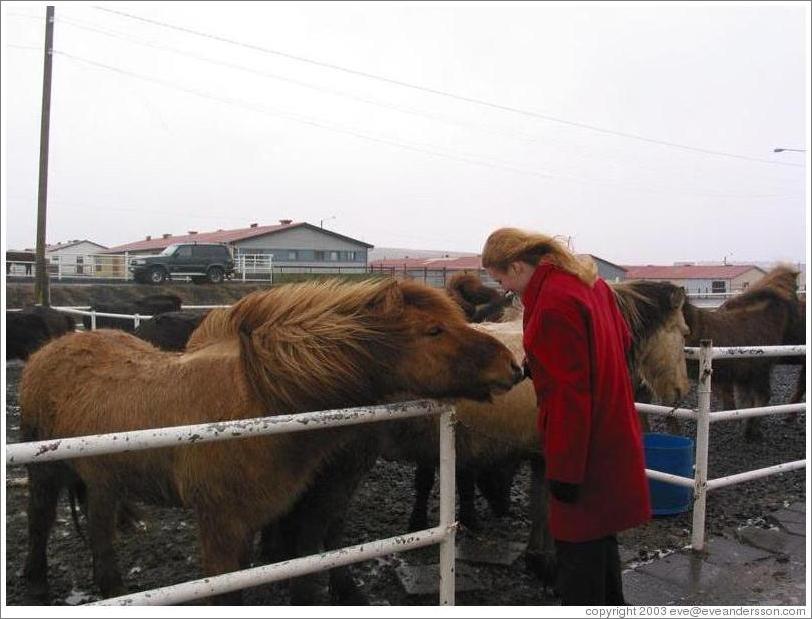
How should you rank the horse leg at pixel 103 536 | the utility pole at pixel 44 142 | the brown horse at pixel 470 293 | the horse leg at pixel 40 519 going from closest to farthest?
1. the horse leg at pixel 103 536
2. the horse leg at pixel 40 519
3. the brown horse at pixel 470 293
4. the utility pole at pixel 44 142

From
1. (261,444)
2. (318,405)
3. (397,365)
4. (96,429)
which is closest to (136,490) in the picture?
(96,429)

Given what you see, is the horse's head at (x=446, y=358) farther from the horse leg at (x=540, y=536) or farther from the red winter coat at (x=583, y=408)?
the horse leg at (x=540, y=536)

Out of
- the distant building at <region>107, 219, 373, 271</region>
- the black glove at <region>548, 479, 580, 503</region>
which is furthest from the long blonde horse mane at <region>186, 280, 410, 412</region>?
the distant building at <region>107, 219, 373, 271</region>

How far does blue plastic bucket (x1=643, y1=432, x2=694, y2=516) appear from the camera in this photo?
191 inches

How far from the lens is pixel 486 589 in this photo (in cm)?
384

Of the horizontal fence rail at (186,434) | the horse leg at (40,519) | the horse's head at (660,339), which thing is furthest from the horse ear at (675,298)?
the horse leg at (40,519)

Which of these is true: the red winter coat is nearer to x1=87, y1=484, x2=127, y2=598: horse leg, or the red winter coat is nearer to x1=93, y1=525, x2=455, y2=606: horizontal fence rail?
x1=93, y1=525, x2=455, y2=606: horizontal fence rail

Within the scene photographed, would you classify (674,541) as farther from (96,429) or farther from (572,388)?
(96,429)

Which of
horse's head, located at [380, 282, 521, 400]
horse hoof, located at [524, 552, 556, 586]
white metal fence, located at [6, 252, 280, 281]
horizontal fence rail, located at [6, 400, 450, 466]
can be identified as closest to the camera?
horizontal fence rail, located at [6, 400, 450, 466]

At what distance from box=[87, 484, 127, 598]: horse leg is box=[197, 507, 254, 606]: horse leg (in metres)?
0.89

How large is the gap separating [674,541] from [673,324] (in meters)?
1.49

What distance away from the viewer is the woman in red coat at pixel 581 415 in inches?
91.1

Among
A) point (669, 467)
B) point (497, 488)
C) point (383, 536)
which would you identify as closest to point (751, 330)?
point (669, 467)

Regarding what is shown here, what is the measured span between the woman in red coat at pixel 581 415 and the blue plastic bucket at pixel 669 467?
255cm
